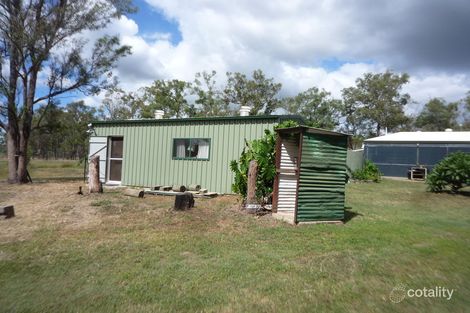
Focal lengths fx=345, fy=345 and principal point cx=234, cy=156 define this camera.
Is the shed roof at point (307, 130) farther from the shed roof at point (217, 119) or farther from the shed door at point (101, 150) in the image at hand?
the shed door at point (101, 150)

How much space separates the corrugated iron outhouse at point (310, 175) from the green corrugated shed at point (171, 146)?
3533 mm

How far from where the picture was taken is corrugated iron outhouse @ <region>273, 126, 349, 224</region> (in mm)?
7227

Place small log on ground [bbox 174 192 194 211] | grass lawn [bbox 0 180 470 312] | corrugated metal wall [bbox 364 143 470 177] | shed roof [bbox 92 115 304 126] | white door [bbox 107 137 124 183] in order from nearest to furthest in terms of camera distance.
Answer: grass lawn [bbox 0 180 470 312]
small log on ground [bbox 174 192 194 211]
shed roof [bbox 92 115 304 126]
white door [bbox 107 137 124 183]
corrugated metal wall [bbox 364 143 470 177]

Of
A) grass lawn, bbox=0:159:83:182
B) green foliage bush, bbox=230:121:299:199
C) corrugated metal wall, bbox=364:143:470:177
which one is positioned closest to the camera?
green foliage bush, bbox=230:121:299:199

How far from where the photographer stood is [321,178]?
7449mm

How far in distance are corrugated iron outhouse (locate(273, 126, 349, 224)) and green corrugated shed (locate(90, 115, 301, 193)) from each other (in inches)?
139

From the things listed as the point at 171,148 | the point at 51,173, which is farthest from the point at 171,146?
the point at 51,173

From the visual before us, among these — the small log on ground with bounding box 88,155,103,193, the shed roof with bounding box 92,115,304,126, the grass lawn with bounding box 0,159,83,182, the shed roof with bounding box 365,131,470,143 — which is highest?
the shed roof with bounding box 365,131,470,143

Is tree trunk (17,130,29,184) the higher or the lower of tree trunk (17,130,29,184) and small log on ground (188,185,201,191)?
the higher

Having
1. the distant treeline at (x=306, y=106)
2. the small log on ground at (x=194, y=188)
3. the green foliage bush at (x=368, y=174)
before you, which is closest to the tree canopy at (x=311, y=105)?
the distant treeline at (x=306, y=106)

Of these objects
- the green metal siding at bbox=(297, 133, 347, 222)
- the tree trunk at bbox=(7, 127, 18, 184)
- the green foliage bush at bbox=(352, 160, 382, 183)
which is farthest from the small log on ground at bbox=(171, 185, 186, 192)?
the green foliage bush at bbox=(352, 160, 382, 183)

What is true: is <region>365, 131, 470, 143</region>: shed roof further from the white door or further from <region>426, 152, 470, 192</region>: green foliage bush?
the white door

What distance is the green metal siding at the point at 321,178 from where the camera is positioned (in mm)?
7238

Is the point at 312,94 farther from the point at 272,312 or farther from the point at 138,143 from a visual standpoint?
the point at 272,312
